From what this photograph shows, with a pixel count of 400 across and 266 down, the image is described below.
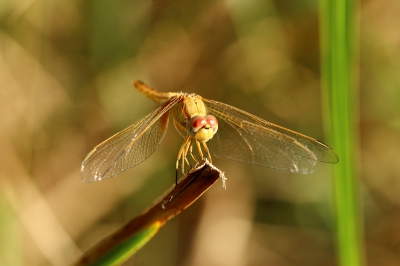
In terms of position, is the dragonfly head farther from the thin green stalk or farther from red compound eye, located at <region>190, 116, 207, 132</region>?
the thin green stalk

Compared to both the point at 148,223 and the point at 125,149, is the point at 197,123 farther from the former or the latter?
the point at 148,223

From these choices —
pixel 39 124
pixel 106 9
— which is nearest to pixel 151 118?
pixel 106 9

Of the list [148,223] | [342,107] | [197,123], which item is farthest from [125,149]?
[342,107]

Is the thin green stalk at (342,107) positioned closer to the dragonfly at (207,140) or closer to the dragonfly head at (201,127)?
the dragonfly at (207,140)

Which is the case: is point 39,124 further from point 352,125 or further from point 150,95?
point 352,125

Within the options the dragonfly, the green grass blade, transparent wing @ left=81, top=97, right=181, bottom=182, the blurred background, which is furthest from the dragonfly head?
the blurred background

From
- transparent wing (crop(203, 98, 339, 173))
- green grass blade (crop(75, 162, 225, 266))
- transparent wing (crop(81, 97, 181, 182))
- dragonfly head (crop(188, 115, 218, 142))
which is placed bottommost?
green grass blade (crop(75, 162, 225, 266))

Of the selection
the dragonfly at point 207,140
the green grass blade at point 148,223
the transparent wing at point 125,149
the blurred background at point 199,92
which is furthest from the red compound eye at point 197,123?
the blurred background at point 199,92
